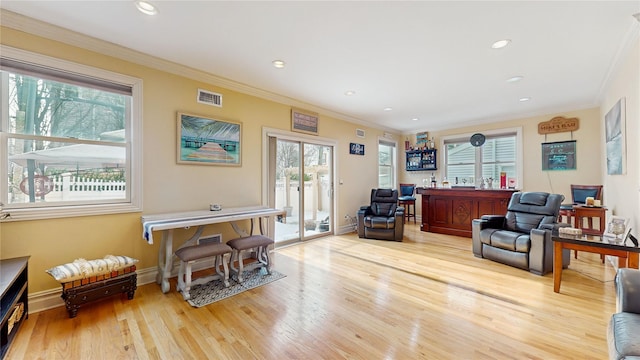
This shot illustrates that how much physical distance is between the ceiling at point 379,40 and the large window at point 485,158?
1.70 m

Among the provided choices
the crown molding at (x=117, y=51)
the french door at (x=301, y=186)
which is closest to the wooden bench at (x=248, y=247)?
the french door at (x=301, y=186)

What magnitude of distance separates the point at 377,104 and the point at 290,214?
257cm

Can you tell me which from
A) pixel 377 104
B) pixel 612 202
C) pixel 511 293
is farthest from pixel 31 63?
pixel 612 202

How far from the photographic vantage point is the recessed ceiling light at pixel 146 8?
2039mm

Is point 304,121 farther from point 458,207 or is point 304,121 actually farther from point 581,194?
point 581,194

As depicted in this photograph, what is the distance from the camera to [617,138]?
3.10 metres

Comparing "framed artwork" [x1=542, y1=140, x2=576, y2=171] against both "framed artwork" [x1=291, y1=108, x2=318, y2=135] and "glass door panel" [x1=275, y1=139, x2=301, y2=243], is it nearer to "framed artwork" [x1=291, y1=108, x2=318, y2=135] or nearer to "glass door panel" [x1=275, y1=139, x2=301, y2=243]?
"framed artwork" [x1=291, y1=108, x2=318, y2=135]

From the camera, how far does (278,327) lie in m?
2.09

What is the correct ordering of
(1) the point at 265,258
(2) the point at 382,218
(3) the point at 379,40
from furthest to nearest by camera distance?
(2) the point at 382,218 → (1) the point at 265,258 → (3) the point at 379,40

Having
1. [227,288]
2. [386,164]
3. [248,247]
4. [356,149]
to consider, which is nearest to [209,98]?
[248,247]

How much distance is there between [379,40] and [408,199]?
4733mm

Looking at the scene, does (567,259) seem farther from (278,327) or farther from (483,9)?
(278,327)

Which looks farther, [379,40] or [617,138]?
[617,138]

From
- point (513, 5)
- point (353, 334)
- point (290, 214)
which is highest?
point (513, 5)
